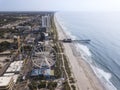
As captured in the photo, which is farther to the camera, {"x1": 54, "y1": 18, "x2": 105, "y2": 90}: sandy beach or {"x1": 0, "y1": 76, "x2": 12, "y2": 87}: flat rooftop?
{"x1": 54, "y1": 18, "x2": 105, "y2": 90}: sandy beach

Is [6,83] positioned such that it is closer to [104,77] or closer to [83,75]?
[83,75]

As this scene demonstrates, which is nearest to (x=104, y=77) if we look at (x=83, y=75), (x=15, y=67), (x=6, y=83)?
(x=83, y=75)

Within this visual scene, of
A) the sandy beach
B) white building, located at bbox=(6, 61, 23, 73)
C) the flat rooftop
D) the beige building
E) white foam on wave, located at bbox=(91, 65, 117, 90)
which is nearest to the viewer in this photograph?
the beige building

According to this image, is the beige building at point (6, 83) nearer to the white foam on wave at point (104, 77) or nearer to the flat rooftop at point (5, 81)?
the flat rooftop at point (5, 81)

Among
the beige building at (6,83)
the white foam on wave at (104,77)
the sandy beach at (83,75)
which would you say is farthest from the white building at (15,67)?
the white foam on wave at (104,77)

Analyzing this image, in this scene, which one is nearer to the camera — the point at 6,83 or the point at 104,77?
the point at 6,83

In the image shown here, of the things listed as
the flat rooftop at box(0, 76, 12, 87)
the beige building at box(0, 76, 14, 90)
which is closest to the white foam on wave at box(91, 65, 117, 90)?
the beige building at box(0, 76, 14, 90)

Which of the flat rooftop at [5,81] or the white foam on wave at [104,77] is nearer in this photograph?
the flat rooftop at [5,81]

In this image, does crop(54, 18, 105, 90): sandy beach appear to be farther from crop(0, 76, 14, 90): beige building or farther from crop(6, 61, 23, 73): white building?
crop(0, 76, 14, 90): beige building

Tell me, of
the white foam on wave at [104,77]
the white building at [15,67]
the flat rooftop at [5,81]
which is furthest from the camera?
the white building at [15,67]

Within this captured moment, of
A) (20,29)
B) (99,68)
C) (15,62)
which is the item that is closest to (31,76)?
(15,62)

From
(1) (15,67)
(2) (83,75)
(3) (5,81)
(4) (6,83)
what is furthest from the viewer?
(1) (15,67)

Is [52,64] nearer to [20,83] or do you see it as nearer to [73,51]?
[20,83]
